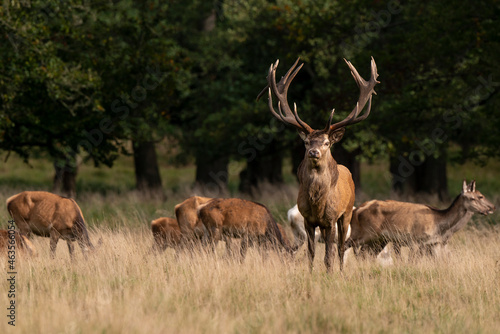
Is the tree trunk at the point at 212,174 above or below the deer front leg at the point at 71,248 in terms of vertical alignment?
below

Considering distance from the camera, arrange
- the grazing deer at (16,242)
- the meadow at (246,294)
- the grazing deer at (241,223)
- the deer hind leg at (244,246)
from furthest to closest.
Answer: the grazing deer at (241,223), the deer hind leg at (244,246), the grazing deer at (16,242), the meadow at (246,294)

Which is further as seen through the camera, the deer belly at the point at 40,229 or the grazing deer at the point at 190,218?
the grazing deer at the point at 190,218

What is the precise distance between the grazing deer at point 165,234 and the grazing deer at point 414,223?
257 cm

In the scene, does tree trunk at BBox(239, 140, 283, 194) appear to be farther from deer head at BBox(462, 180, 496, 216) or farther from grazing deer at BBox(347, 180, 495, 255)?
deer head at BBox(462, 180, 496, 216)

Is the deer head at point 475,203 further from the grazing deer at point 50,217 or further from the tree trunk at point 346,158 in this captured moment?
the tree trunk at point 346,158

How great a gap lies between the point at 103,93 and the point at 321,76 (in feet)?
18.2

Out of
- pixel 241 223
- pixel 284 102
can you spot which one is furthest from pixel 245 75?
pixel 284 102

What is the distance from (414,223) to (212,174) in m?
13.5

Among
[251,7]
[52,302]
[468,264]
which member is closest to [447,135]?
[251,7]

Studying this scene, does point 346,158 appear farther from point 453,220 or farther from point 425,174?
point 453,220

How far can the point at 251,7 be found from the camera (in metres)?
18.2

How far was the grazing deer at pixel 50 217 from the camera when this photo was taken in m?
9.16

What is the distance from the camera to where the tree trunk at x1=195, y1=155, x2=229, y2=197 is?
21547mm

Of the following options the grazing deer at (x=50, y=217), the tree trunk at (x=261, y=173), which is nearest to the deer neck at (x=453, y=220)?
the grazing deer at (x=50, y=217)
